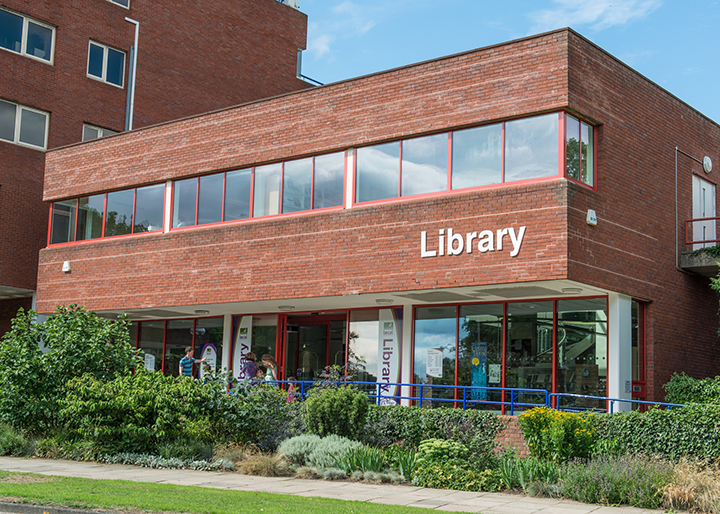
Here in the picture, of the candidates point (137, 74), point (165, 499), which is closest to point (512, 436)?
point (165, 499)

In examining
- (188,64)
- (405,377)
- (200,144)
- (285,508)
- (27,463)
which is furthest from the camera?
(188,64)

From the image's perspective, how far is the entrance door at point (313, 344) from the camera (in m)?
20.4

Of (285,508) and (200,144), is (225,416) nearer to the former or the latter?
(285,508)

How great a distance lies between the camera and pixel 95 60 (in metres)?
28.8

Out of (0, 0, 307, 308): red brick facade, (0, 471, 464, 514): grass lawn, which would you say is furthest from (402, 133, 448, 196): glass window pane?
(0, 0, 307, 308): red brick facade

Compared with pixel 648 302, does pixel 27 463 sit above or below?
below

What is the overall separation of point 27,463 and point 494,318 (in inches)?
387

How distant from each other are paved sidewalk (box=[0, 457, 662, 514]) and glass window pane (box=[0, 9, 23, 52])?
1744 centimetres

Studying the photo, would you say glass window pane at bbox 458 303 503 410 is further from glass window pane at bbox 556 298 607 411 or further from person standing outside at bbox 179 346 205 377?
person standing outside at bbox 179 346 205 377

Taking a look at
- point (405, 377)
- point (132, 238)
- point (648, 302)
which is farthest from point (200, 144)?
point (648, 302)

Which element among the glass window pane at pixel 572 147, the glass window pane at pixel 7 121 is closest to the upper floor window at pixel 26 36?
the glass window pane at pixel 7 121

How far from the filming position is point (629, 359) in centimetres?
1630

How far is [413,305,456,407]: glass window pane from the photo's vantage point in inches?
707

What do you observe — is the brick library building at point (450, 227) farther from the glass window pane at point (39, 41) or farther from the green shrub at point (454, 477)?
the glass window pane at point (39, 41)
